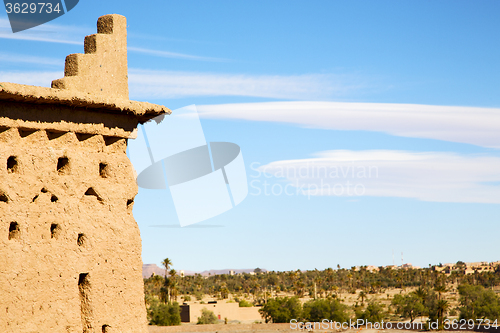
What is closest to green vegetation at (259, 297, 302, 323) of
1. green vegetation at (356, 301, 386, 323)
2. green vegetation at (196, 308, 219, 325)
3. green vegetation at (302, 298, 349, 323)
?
green vegetation at (302, 298, 349, 323)

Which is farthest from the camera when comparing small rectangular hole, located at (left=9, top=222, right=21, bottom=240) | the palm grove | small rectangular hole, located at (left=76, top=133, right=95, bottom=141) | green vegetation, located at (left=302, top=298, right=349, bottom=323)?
the palm grove

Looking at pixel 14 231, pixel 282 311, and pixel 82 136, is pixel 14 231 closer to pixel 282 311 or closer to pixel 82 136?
pixel 82 136

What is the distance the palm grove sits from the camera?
4906 centimetres

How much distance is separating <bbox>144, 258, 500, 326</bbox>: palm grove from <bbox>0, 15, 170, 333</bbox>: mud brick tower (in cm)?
4100

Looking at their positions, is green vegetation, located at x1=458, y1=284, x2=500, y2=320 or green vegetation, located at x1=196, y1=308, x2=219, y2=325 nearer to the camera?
green vegetation, located at x1=458, y1=284, x2=500, y2=320

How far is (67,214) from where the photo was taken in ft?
23.1

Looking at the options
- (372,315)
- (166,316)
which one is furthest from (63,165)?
(372,315)

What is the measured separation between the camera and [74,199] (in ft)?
23.4

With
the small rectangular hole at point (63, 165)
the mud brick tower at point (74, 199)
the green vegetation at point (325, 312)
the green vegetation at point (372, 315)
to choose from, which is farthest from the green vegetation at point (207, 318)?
the small rectangular hole at point (63, 165)

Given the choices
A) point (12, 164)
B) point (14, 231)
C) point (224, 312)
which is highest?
point (12, 164)

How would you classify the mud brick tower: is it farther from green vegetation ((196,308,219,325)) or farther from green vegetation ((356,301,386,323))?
green vegetation ((196,308,219,325))

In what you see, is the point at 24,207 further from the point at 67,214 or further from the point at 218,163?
the point at 218,163

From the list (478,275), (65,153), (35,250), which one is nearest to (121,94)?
(65,153)

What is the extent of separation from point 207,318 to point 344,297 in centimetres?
2569
